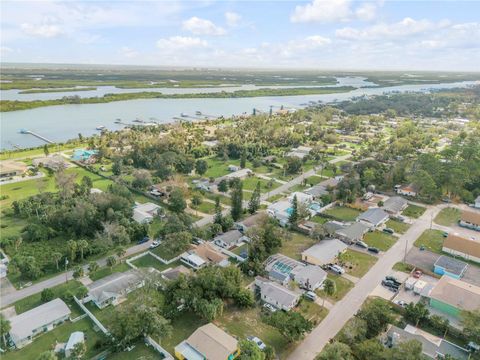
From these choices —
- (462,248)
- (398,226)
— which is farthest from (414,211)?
(462,248)

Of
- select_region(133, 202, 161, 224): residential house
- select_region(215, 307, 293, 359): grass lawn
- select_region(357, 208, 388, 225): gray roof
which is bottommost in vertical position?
select_region(215, 307, 293, 359): grass lawn

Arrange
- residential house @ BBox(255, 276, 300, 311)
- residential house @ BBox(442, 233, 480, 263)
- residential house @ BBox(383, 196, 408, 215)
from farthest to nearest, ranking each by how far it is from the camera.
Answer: residential house @ BBox(383, 196, 408, 215), residential house @ BBox(442, 233, 480, 263), residential house @ BBox(255, 276, 300, 311)

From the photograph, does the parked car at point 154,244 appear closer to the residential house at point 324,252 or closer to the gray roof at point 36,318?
the gray roof at point 36,318

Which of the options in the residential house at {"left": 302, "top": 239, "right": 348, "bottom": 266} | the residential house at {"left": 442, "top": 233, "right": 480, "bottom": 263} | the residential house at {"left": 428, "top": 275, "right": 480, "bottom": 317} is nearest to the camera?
the residential house at {"left": 428, "top": 275, "right": 480, "bottom": 317}

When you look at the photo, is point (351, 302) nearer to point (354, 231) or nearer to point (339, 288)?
point (339, 288)

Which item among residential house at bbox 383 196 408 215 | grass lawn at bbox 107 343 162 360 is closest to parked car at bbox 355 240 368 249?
residential house at bbox 383 196 408 215

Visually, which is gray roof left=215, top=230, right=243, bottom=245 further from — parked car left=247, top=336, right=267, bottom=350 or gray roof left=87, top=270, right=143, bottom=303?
parked car left=247, top=336, right=267, bottom=350
